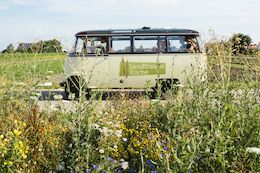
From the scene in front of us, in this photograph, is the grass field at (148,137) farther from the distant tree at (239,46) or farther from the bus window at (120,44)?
the bus window at (120,44)

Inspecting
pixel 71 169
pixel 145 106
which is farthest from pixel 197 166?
pixel 145 106

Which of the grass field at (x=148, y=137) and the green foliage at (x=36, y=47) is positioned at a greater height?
the green foliage at (x=36, y=47)

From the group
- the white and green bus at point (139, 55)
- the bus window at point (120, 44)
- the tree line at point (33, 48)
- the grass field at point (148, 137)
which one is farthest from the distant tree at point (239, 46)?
the bus window at point (120, 44)

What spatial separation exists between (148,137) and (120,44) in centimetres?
999

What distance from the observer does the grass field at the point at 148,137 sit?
12.8 ft

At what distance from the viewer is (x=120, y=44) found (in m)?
14.8

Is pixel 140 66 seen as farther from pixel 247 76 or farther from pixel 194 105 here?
pixel 194 105

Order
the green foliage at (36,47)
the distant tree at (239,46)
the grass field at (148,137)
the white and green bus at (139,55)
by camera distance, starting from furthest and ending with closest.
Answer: the white and green bus at (139,55)
the green foliage at (36,47)
the distant tree at (239,46)
the grass field at (148,137)

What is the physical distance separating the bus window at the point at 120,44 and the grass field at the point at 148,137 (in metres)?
8.43

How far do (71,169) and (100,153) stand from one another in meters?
0.37

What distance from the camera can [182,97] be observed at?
19.2 ft

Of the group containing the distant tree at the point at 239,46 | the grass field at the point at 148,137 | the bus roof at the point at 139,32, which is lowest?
Result: the grass field at the point at 148,137

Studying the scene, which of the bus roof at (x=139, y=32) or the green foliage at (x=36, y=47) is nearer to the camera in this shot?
the green foliage at (x=36, y=47)

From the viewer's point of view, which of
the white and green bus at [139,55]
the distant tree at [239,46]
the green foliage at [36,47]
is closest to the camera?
the distant tree at [239,46]
